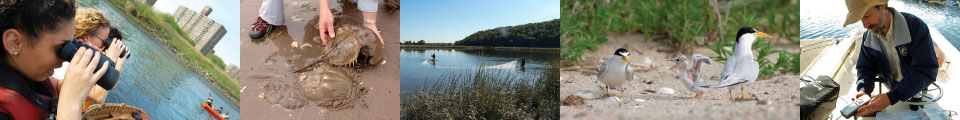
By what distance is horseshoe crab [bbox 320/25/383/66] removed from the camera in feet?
9.00

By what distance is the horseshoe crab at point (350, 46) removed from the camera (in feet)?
9.00

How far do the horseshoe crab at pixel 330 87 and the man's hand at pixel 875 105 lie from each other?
3344 millimetres

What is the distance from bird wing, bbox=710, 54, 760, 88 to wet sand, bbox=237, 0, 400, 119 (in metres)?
1.91

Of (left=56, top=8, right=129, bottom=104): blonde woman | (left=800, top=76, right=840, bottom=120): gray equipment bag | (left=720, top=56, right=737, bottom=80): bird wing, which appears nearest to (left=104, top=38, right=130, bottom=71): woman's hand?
(left=56, top=8, right=129, bottom=104): blonde woman

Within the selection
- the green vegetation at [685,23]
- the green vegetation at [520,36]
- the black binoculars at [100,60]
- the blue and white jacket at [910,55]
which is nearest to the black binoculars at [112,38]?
the black binoculars at [100,60]

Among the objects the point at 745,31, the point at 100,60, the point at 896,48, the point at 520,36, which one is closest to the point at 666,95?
the point at 745,31

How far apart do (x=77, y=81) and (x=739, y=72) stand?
3221mm

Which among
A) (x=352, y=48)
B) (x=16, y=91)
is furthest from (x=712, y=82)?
(x=16, y=91)

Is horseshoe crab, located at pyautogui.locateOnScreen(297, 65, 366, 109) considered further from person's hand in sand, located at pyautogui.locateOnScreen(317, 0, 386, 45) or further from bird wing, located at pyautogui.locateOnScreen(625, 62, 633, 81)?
bird wing, located at pyautogui.locateOnScreen(625, 62, 633, 81)

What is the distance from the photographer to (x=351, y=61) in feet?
9.12

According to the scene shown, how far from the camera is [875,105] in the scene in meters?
3.64

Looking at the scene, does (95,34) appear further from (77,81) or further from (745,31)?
(745,31)

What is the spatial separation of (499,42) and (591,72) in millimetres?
829

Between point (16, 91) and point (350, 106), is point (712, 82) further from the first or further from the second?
point (16, 91)
